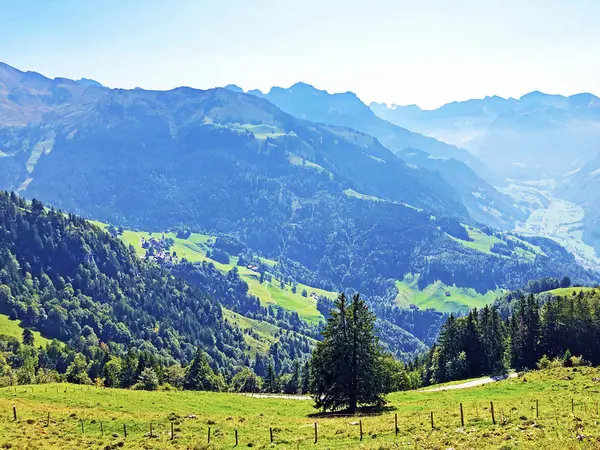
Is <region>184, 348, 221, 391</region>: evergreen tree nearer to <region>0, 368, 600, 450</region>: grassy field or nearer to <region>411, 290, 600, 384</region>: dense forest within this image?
<region>411, 290, 600, 384</region>: dense forest

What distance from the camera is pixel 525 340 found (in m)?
129

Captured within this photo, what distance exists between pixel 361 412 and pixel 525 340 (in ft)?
251

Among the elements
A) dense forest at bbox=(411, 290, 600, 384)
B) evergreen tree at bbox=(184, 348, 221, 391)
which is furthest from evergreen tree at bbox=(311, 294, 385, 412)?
evergreen tree at bbox=(184, 348, 221, 391)

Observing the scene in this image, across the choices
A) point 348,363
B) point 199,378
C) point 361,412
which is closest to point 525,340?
point 348,363

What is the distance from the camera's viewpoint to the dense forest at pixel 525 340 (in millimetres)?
124500

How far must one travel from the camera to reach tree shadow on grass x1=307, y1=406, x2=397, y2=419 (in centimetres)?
6704

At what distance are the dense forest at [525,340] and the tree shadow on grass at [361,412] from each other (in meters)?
63.2

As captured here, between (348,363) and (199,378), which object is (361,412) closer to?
(348,363)

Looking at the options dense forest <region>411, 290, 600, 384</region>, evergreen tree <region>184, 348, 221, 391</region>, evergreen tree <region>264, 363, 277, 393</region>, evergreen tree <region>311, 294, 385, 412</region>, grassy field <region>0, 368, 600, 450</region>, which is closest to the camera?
grassy field <region>0, 368, 600, 450</region>

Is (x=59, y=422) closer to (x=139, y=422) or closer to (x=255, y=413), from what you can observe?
(x=139, y=422)

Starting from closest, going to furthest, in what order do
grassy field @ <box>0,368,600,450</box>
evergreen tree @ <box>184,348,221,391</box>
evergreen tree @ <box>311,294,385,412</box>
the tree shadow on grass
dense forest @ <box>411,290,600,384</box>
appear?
1. grassy field @ <box>0,368,600,450</box>
2. the tree shadow on grass
3. evergreen tree @ <box>311,294,385,412</box>
4. dense forest @ <box>411,290,600,384</box>
5. evergreen tree @ <box>184,348,221,391</box>

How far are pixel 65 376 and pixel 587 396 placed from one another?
493ft

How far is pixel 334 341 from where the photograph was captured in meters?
76.1

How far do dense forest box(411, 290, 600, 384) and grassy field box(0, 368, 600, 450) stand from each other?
51502 millimetres
